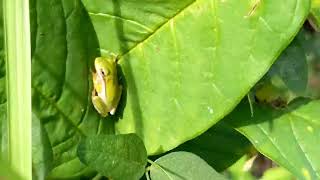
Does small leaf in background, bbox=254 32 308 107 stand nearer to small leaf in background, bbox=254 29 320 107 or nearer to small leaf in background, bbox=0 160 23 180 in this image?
small leaf in background, bbox=254 29 320 107

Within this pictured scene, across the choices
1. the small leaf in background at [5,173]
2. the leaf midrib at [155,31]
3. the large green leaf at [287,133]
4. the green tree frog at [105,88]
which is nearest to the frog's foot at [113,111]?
the green tree frog at [105,88]

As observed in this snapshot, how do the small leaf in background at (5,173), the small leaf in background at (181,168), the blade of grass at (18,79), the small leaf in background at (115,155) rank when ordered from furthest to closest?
the small leaf in background at (181,168) → the small leaf in background at (115,155) → the blade of grass at (18,79) → the small leaf in background at (5,173)

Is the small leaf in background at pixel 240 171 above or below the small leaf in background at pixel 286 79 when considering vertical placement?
below

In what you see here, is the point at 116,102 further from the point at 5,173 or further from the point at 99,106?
the point at 5,173

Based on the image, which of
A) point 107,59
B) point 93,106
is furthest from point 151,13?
point 93,106

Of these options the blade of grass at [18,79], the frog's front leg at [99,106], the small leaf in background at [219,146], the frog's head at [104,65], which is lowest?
the small leaf in background at [219,146]

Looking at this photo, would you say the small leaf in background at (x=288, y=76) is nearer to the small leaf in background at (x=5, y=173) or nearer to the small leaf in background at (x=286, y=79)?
the small leaf in background at (x=286, y=79)

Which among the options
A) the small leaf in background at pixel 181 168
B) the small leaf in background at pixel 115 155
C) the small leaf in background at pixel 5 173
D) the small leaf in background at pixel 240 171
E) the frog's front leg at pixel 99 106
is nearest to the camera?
the small leaf in background at pixel 5 173
